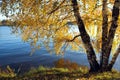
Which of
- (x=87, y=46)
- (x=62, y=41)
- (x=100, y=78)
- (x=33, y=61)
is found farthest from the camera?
(x=33, y=61)

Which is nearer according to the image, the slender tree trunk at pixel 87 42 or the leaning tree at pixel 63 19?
the leaning tree at pixel 63 19

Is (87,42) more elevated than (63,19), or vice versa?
(63,19)

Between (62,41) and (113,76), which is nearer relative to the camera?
(113,76)

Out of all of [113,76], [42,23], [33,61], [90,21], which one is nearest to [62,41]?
[90,21]

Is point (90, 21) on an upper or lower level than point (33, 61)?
upper

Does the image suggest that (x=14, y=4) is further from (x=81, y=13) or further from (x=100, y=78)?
(x=100, y=78)

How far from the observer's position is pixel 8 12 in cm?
1509

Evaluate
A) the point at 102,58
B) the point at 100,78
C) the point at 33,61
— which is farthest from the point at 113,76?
the point at 33,61

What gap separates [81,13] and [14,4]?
436 cm

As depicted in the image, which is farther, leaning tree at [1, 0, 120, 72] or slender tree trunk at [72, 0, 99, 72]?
slender tree trunk at [72, 0, 99, 72]

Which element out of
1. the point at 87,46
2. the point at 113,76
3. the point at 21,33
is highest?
the point at 21,33

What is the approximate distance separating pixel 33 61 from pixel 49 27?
2996cm

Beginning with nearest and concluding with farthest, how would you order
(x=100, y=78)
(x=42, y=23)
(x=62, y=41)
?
(x=100, y=78) → (x=42, y=23) → (x=62, y=41)

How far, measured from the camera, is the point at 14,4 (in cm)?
1488
